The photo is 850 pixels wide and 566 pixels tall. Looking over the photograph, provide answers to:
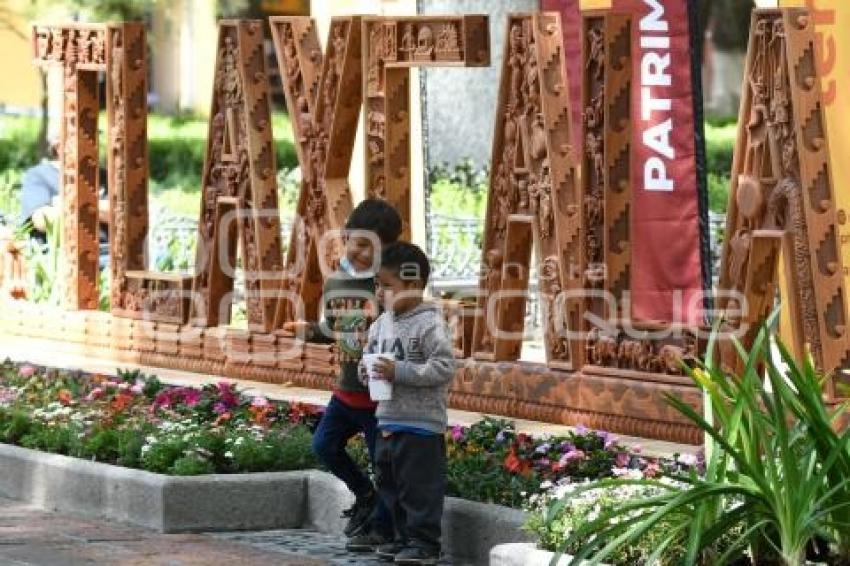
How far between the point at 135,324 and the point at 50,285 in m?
2.54

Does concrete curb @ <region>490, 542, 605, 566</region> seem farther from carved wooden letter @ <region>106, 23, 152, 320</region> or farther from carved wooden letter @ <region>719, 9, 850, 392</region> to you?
carved wooden letter @ <region>106, 23, 152, 320</region>

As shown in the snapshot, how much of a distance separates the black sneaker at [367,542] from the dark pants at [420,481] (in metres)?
0.28

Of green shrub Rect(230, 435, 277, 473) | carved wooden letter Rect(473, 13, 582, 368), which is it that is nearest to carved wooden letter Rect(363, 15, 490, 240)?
carved wooden letter Rect(473, 13, 582, 368)

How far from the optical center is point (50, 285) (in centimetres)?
1948

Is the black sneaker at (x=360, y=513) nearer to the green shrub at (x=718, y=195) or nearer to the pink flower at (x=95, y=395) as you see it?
the pink flower at (x=95, y=395)

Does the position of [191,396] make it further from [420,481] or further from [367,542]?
[420,481]

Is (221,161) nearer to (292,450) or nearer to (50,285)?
(50,285)

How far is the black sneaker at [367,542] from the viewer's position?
10.6m

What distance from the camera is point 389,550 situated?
1041 centimetres

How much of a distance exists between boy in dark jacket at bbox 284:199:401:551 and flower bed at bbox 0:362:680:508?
420 mm

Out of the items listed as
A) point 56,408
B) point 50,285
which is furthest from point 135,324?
point 56,408

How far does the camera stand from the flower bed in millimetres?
10828

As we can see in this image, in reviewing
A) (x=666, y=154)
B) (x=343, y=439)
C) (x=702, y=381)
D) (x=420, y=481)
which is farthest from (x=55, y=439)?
(x=702, y=381)

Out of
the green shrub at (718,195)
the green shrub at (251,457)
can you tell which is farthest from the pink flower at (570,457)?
the green shrub at (718,195)
